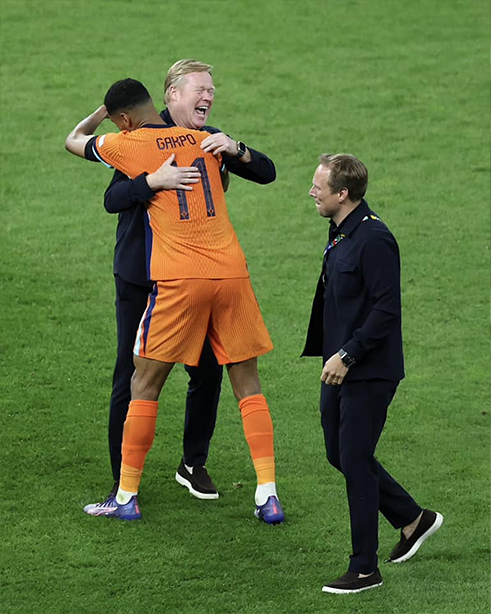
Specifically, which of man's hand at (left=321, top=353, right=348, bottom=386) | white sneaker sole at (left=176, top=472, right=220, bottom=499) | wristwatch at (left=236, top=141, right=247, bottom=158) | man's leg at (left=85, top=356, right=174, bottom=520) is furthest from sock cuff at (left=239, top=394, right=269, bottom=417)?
wristwatch at (left=236, top=141, right=247, bottom=158)

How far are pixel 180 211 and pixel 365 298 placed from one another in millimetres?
1075

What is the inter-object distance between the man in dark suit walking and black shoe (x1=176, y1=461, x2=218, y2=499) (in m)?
1.23

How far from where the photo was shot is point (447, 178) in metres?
11.9

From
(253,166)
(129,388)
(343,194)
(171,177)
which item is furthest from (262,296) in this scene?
(343,194)

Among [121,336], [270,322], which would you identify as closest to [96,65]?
[270,322]

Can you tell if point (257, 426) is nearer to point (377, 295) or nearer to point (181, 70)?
point (377, 295)

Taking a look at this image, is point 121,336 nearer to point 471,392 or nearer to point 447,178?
point 471,392

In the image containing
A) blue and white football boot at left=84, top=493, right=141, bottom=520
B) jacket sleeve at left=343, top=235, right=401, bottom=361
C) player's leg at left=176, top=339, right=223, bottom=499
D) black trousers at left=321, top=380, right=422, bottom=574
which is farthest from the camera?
player's leg at left=176, top=339, right=223, bottom=499

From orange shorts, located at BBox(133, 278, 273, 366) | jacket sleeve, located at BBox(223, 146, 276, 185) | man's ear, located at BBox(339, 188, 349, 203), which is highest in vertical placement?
jacket sleeve, located at BBox(223, 146, 276, 185)

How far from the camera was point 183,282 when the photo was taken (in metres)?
5.69

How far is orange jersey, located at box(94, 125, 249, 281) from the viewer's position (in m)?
5.71

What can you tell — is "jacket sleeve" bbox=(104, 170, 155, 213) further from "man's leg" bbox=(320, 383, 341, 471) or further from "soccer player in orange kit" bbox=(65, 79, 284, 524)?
"man's leg" bbox=(320, 383, 341, 471)

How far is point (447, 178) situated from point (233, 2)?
18.3 ft

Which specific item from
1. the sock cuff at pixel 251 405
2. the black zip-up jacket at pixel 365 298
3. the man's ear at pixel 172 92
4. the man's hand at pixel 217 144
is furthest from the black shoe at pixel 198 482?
the man's ear at pixel 172 92
